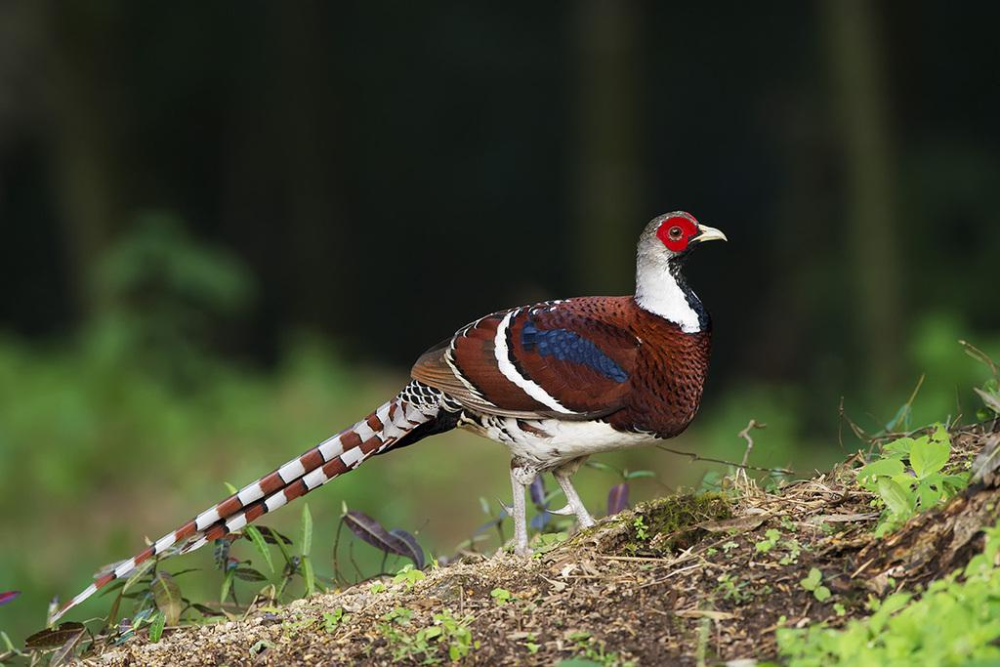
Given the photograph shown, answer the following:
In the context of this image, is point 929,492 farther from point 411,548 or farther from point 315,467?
point 315,467

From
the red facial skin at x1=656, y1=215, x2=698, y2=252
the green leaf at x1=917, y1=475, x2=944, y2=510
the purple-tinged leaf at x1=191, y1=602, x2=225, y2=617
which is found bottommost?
the green leaf at x1=917, y1=475, x2=944, y2=510

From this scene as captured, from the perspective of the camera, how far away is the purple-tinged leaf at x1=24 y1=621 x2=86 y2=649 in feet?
13.7

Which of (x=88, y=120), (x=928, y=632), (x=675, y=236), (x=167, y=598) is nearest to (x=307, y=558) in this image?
(x=167, y=598)

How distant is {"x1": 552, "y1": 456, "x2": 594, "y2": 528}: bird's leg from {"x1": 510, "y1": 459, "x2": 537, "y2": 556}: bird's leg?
126 mm

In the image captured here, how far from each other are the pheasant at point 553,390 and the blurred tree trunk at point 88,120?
30.0ft

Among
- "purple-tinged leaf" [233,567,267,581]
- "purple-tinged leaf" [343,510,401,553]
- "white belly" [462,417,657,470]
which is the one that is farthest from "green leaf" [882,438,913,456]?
"purple-tinged leaf" [233,567,267,581]

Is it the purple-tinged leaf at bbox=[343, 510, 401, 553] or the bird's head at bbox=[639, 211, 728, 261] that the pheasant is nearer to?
the bird's head at bbox=[639, 211, 728, 261]

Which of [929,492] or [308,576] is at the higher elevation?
[308,576]

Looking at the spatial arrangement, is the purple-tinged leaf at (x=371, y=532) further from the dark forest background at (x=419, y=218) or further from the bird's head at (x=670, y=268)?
the dark forest background at (x=419, y=218)

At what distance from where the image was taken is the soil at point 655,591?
3338 millimetres

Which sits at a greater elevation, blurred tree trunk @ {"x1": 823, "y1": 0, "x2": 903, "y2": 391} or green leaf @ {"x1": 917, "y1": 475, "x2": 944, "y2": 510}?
blurred tree trunk @ {"x1": 823, "y1": 0, "x2": 903, "y2": 391}

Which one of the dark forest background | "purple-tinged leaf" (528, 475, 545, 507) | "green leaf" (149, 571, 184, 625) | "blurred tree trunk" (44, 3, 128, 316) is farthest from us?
"blurred tree trunk" (44, 3, 128, 316)

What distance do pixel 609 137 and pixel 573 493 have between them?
6634mm

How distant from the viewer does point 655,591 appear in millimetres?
Result: 3656
